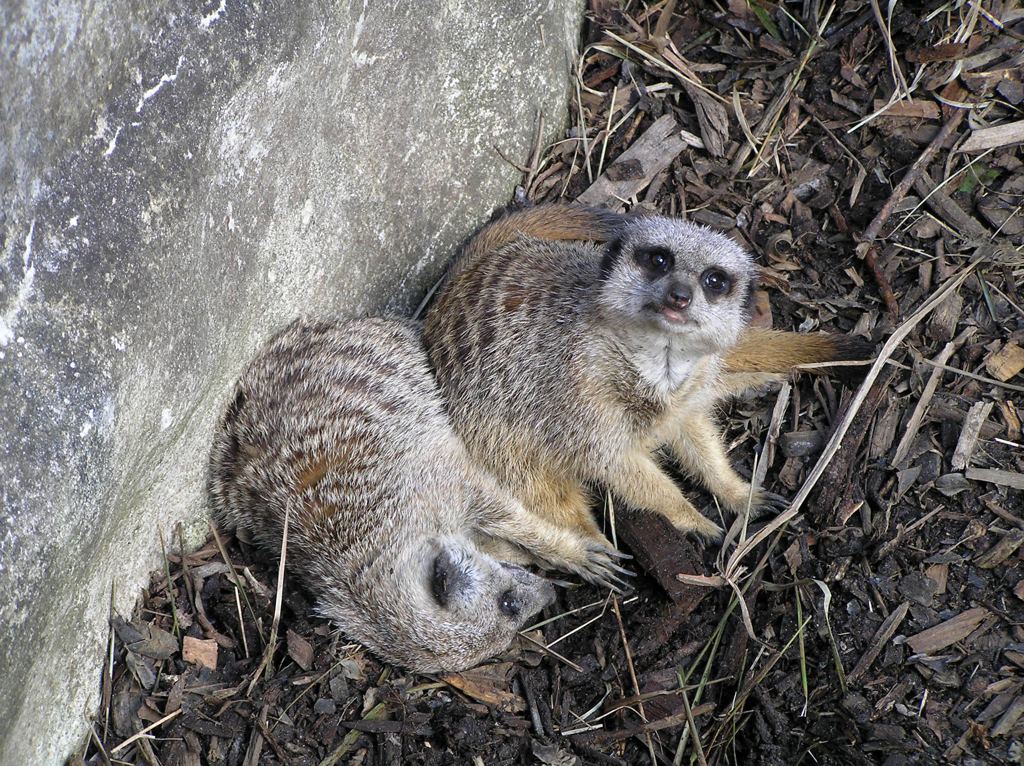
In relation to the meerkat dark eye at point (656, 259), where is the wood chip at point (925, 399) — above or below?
below

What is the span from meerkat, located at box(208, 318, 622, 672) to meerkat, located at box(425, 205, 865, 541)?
16 centimetres

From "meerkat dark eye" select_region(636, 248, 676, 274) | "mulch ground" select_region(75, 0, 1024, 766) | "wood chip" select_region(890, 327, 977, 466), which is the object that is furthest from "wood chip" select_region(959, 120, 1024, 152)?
"meerkat dark eye" select_region(636, 248, 676, 274)

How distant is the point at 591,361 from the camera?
3002mm

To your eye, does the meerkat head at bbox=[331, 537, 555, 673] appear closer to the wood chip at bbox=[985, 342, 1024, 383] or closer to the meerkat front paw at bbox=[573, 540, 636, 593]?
the meerkat front paw at bbox=[573, 540, 636, 593]

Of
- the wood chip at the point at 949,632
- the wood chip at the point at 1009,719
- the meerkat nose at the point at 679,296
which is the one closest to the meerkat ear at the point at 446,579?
the meerkat nose at the point at 679,296

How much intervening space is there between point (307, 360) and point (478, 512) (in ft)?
2.72

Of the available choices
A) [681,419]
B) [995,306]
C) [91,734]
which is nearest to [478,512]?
[681,419]

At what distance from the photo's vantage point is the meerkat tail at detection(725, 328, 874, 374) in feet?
10.0

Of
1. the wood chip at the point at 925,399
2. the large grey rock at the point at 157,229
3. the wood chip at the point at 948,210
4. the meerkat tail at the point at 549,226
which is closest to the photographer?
the large grey rock at the point at 157,229

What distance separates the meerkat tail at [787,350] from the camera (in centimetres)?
306

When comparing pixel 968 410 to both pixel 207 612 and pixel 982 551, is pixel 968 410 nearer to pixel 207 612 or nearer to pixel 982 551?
pixel 982 551

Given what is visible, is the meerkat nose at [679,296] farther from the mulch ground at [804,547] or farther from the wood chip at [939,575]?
the wood chip at [939,575]

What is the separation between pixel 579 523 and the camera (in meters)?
3.28

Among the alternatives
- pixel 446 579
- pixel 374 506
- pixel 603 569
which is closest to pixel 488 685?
pixel 446 579
